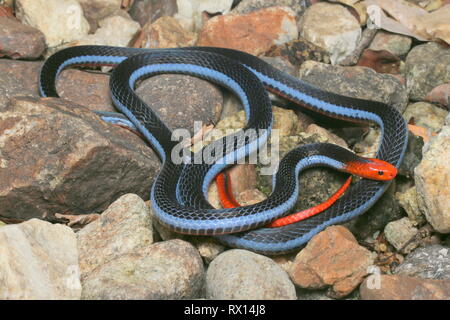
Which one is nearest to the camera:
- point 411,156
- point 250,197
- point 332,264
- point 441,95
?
point 332,264

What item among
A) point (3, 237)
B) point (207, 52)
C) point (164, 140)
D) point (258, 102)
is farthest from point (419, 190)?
point (3, 237)

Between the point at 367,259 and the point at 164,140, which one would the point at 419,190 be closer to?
the point at 367,259

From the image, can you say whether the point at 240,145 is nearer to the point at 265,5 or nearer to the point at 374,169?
the point at 374,169

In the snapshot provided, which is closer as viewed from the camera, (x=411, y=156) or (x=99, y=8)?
(x=411, y=156)

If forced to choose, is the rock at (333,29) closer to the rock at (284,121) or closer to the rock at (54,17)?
the rock at (284,121)

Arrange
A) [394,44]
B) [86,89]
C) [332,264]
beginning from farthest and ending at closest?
1. [394,44]
2. [86,89]
3. [332,264]

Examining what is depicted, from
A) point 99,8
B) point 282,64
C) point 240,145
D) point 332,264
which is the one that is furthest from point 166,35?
point 332,264
